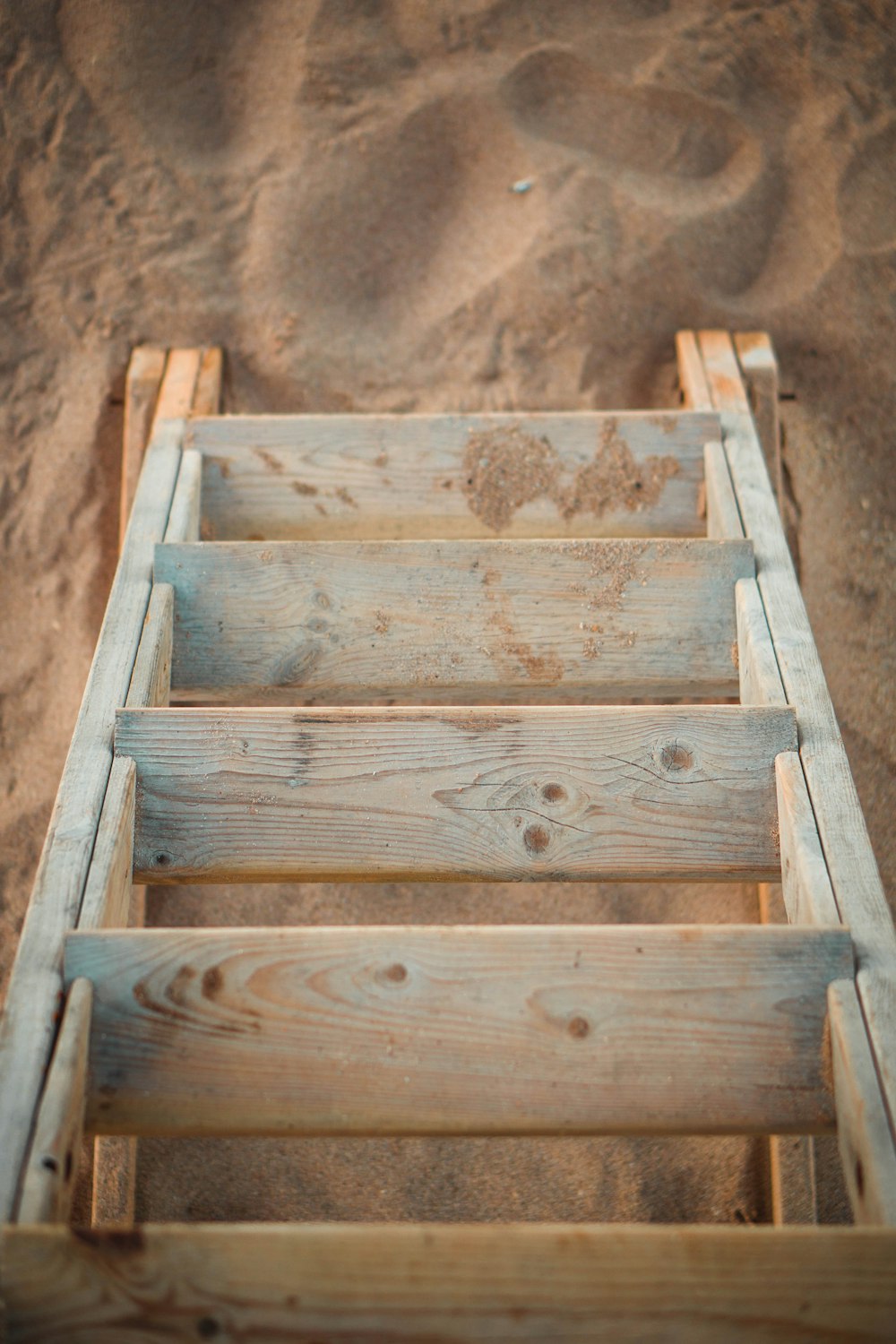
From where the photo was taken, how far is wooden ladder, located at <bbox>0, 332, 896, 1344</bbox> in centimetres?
104

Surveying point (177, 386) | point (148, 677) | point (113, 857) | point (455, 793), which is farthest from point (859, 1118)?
point (177, 386)

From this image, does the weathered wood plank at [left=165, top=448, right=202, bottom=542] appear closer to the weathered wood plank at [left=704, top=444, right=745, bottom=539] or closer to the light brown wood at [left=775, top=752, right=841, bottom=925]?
the weathered wood plank at [left=704, top=444, right=745, bottom=539]

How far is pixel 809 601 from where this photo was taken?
8.23 ft

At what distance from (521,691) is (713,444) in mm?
701

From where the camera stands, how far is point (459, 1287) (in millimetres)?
1038

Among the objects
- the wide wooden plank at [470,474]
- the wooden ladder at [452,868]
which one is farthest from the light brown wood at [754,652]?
the wide wooden plank at [470,474]

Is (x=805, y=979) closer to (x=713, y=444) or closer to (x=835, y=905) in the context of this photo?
(x=835, y=905)

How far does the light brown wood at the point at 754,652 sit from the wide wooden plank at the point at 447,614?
5 centimetres

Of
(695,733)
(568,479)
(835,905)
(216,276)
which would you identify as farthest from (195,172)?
(835,905)

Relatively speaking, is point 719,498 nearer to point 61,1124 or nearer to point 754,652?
point 754,652

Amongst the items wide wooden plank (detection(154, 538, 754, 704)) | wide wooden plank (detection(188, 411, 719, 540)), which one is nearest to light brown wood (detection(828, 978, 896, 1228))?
wide wooden plank (detection(154, 538, 754, 704))

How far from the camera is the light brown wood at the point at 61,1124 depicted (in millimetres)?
1095

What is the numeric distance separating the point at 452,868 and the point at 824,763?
0.54 meters

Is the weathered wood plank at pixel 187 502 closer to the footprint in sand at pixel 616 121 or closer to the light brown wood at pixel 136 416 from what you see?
the light brown wood at pixel 136 416
